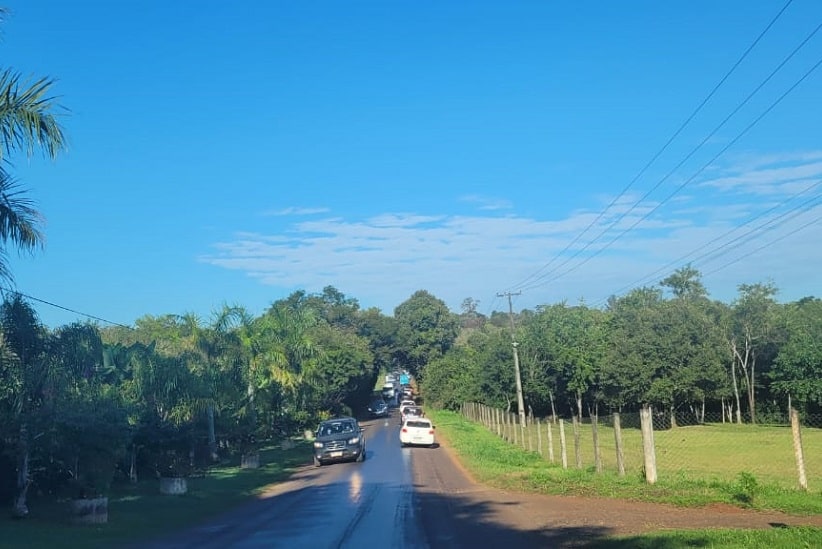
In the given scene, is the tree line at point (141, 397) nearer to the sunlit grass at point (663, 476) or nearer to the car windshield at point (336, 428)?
the car windshield at point (336, 428)

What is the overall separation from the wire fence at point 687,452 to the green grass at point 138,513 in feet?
32.6

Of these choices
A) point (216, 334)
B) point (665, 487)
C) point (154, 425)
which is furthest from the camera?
point (216, 334)

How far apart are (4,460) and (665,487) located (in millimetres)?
15219

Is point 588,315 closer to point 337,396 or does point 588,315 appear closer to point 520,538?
point 337,396

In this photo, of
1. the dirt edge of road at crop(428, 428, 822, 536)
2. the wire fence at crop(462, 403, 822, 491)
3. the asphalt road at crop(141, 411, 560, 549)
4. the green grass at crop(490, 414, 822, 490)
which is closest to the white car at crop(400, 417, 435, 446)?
the wire fence at crop(462, 403, 822, 491)

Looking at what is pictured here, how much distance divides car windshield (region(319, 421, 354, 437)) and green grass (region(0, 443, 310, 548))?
13.7 ft

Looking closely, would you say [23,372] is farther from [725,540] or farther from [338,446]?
[338,446]

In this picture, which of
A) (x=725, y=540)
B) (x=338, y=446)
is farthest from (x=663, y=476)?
(x=338, y=446)

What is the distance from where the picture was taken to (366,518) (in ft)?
49.9

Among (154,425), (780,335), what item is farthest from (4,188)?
(780,335)

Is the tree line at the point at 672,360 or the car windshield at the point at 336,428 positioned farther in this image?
the tree line at the point at 672,360

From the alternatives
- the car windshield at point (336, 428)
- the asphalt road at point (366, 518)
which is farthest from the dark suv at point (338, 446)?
the asphalt road at point (366, 518)

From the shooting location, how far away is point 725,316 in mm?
60562

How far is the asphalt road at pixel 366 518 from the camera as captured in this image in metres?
12.4
